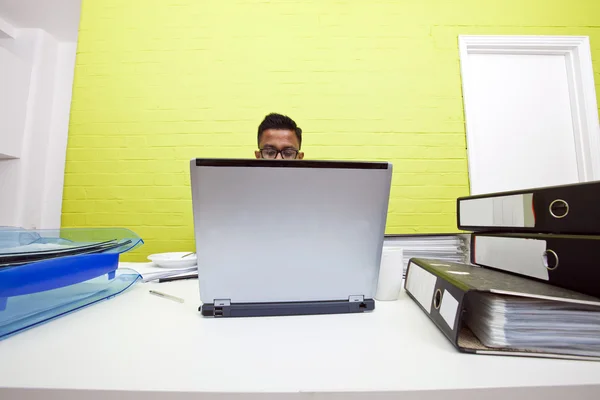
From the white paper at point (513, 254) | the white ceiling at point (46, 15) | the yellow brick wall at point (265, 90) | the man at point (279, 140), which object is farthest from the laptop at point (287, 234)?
the white ceiling at point (46, 15)

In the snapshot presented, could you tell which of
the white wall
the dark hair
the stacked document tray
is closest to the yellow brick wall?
the dark hair

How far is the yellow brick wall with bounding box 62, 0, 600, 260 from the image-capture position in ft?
5.28

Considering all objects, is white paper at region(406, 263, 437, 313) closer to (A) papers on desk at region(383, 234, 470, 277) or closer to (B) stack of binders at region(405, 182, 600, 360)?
(B) stack of binders at region(405, 182, 600, 360)

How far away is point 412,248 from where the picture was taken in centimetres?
65

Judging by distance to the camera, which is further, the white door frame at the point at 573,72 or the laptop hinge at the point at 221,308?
the white door frame at the point at 573,72

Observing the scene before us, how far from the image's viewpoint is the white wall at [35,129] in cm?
169

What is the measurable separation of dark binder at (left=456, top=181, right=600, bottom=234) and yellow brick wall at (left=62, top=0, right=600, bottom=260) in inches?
44.5

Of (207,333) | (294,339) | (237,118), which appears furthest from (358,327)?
(237,118)

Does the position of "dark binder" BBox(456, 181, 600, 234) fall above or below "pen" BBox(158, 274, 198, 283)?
above

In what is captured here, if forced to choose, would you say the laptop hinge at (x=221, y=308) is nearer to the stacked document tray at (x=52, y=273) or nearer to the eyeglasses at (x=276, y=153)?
the stacked document tray at (x=52, y=273)

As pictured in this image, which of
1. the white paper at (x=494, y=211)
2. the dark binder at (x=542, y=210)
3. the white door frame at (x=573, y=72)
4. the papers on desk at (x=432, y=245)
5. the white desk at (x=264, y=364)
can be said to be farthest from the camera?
the white door frame at (x=573, y=72)

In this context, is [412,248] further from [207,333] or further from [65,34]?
[65,34]

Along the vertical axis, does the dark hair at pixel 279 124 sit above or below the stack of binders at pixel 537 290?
above

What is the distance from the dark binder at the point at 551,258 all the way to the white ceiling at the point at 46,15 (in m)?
2.60
